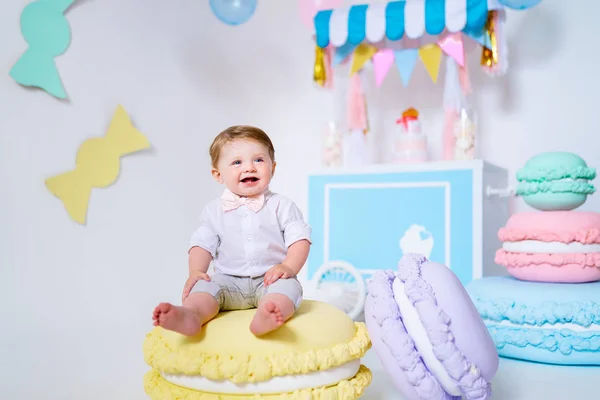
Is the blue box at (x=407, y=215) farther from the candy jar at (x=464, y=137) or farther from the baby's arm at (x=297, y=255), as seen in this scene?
the baby's arm at (x=297, y=255)

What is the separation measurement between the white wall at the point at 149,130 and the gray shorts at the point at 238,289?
2.97 feet

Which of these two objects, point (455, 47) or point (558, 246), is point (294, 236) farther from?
point (455, 47)

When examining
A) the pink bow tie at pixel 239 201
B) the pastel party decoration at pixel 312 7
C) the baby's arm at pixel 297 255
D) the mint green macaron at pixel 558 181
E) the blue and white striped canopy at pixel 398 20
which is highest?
the pastel party decoration at pixel 312 7

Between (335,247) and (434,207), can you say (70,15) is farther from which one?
(434,207)

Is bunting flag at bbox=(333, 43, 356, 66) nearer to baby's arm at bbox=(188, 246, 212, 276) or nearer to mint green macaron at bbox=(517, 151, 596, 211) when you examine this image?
mint green macaron at bbox=(517, 151, 596, 211)

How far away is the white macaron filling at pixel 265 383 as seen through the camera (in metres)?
0.98

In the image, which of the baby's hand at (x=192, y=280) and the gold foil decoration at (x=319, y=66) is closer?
the baby's hand at (x=192, y=280)

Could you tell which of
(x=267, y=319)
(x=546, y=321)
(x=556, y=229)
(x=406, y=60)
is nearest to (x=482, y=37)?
(x=406, y=60)

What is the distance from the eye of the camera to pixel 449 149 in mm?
2502

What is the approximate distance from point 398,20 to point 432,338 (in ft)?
5.56

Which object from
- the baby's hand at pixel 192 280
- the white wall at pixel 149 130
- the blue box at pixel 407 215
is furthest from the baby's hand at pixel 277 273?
the blue box at pixel 407 215

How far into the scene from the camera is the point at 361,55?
255 centimetres

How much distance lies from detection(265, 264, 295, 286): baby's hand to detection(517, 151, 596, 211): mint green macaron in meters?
0.92

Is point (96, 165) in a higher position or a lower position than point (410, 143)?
lower
